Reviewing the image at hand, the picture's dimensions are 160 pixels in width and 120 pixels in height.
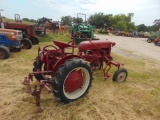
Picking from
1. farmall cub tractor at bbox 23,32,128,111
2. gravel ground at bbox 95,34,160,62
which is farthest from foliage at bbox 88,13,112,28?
farmall cub tractor at bbox 23,32,128,111

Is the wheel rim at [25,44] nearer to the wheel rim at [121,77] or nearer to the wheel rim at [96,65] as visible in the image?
the wheel rim at [96,65]

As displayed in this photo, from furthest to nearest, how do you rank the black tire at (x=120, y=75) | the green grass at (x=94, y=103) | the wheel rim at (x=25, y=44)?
the wheel rim at (x=25, y=44) < the black tire at (x=120, y=75) < the green grass at (x=94, y=103)

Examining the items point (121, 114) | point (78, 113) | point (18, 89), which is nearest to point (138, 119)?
point (121, 114)

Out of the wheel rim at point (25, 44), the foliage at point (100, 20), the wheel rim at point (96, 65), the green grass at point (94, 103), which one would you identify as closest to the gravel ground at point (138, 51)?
the wheel rim at point (96, 65)

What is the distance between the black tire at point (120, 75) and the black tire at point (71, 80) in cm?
131

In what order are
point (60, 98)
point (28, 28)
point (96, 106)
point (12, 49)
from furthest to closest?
point (28, 28) → point (12, 49) → point (96, 106) → point (60, 98)

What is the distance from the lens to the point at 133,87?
4184 millimetres

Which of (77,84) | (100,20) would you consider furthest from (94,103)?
(100,20)

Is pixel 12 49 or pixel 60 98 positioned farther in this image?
pixel 12 49

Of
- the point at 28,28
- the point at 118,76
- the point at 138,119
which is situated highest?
the point at 28,28

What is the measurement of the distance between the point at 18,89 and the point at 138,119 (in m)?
2.57

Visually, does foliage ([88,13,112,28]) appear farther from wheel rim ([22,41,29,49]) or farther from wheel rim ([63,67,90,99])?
wheel rim ([63,67,90,99])

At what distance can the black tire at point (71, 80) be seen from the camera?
9.09 ft

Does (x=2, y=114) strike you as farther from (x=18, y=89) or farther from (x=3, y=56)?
(x=3, y=56)
